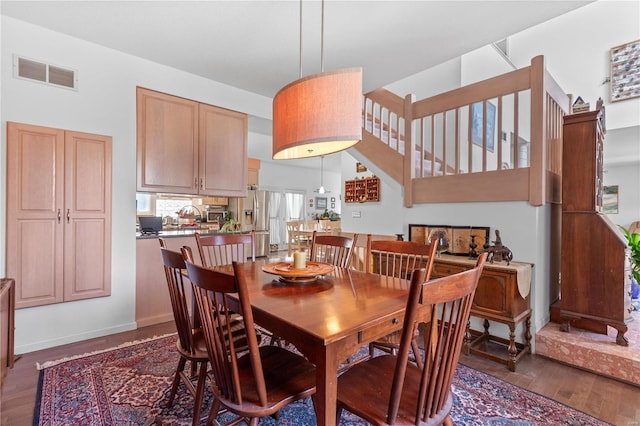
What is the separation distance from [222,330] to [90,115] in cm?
275

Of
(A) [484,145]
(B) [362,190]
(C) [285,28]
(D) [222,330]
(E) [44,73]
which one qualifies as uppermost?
(C) [285,28]

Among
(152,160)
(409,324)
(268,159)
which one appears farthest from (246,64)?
(268,159)

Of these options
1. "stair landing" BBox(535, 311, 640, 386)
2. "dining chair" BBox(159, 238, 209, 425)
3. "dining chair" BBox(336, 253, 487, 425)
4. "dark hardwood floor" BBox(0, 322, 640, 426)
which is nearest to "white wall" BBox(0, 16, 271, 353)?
"dark hardwood floor" BBox(0, 322, 640, 426)

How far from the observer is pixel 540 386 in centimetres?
204

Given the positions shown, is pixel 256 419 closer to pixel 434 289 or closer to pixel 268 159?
pixel 434 289

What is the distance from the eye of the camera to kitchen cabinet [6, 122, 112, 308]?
2.43m

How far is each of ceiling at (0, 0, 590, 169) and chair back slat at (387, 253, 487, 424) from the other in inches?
85.6

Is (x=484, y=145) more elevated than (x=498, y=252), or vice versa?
(x=484, y=145)

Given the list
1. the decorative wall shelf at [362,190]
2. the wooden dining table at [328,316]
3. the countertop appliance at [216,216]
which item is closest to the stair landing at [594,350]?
the wooden dining table at [328,316]

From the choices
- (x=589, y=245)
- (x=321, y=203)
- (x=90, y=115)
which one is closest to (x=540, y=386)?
(x=589, y=245)

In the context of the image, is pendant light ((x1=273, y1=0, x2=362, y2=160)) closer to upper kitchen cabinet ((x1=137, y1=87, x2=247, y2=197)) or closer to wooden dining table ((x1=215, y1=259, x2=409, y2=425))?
wooden dining table ((x1=215, y1=259, x2=409, y2=425))

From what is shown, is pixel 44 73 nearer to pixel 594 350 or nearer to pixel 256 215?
pixel 594 350

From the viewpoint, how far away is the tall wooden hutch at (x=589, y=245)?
89.9 inches

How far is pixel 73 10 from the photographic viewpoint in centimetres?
233
